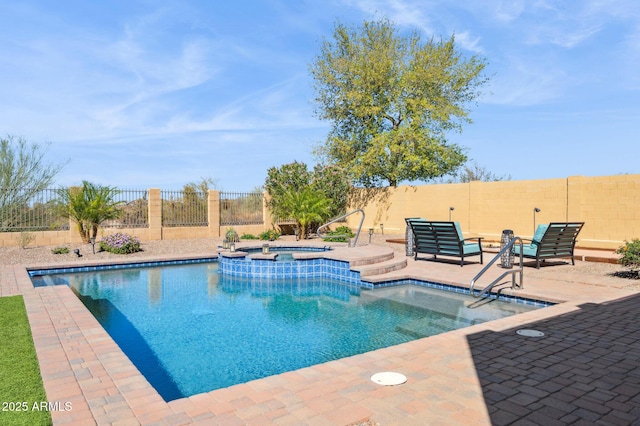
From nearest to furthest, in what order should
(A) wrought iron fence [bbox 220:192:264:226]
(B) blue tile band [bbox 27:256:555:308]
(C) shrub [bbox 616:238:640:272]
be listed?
(C) shrub [bbox 616:238:640:272], (B) blue tile band [bbox 27:256:555:308], (A) wrought iron fence [bbox 220:192:264:226]

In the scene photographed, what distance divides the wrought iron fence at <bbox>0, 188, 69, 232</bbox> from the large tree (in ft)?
44.2

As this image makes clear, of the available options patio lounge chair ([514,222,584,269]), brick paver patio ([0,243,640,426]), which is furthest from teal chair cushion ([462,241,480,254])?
brick paver patio ([0,243,640,426])

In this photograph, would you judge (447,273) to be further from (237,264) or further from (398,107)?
(398,107)

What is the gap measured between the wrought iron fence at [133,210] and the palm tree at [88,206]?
2.70ft

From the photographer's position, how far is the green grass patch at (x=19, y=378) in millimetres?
2896

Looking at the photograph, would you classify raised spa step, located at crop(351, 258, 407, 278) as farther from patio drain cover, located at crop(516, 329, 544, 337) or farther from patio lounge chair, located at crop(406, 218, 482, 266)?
patio drain cover, located at crop(516, 329, 544, 337)

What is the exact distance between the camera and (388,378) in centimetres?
355

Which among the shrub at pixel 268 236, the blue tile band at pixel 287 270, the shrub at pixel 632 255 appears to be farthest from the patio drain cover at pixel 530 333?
the shrub at pixel 268 236

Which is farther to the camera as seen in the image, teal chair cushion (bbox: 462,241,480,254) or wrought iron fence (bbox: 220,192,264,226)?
wrought iron fence (bbox: 220,192,264,226)

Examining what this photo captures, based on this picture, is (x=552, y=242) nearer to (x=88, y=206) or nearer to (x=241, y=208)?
(x=241, y=208)

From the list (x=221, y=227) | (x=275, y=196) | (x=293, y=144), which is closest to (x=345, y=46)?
(x=293, y=144)

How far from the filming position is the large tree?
869 inches

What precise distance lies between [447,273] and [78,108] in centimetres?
1434

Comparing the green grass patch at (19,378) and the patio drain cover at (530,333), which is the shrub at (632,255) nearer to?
the patio drain cover at (530,333)
